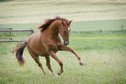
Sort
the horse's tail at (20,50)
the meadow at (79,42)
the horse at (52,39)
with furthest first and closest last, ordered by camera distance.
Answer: the horse's tail at (20,50) → the meadow at (79,42) → the horse at (52,39)

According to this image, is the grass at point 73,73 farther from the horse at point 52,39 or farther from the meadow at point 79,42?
the horse at point 52,39

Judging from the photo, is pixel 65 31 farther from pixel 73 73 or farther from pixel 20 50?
pixel 20 50

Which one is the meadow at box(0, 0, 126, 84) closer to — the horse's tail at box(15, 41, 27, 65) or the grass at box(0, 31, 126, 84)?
the grass at box(0, 31, 126, 84)

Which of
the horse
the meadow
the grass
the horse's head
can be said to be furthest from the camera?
the meadow

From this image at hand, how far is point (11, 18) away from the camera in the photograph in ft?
119

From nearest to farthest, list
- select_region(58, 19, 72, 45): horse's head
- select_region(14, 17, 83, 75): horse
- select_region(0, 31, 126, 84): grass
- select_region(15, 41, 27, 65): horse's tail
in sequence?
select_region(0, 31, 126, 84): grass → select_region(58, 19, 72, 45): horse's head → select_region(14, 17, 83, 75): horse → select_region(15, 41, 27, 65): horse's tail

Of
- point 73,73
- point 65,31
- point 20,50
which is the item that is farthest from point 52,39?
point 20,50

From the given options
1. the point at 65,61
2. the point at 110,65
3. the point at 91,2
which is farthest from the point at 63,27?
the point at 91,2

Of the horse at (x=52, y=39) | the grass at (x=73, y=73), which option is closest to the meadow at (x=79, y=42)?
the grass at (x=73, y=73)

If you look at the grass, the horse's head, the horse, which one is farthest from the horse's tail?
the horse's head

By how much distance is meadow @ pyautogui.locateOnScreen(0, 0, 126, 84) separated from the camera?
11.2 meters

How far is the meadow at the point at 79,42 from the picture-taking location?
36.6ft

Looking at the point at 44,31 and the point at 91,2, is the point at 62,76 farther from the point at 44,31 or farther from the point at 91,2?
the point at 91,2

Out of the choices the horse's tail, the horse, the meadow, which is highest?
the horse
